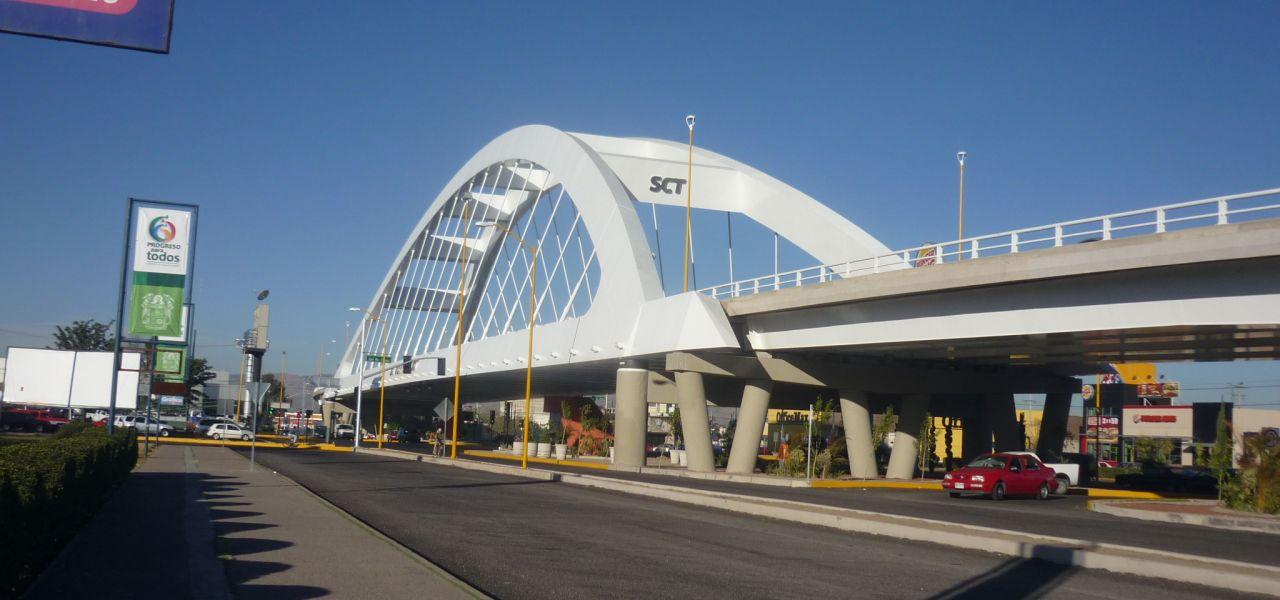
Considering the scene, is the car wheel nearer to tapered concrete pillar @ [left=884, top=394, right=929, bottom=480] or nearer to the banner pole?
tapered concrete pillar @ [left=884, top=394, right=929, bottom=480]

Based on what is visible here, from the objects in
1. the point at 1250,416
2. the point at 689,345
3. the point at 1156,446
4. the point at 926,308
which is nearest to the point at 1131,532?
the point at 926,308

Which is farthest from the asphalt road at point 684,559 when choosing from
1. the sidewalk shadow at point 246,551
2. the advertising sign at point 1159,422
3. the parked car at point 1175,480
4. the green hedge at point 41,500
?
the advertising sign at point 1159,422

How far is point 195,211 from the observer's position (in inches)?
1385

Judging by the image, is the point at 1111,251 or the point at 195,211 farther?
the point at 195,211

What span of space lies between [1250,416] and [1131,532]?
55.7 m

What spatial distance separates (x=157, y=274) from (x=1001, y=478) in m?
27.5

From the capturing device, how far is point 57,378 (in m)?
36.8

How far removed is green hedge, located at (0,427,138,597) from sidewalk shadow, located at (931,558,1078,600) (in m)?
8.61

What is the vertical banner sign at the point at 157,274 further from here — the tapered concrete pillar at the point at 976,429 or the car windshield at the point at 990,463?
the tapered concrete pillar at the point at 976,429

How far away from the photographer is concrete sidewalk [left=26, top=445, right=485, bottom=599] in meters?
10.1

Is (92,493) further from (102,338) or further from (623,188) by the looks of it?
(102,338)

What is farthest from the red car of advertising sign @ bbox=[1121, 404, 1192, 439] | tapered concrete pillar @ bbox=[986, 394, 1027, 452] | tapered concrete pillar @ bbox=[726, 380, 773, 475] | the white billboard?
advertising sign @ bbox=[1121, 404, 1192, 439]

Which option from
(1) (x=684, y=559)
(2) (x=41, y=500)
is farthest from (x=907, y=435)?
(2) (x=41, y=500)

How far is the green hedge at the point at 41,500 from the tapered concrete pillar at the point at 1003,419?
42523mm
